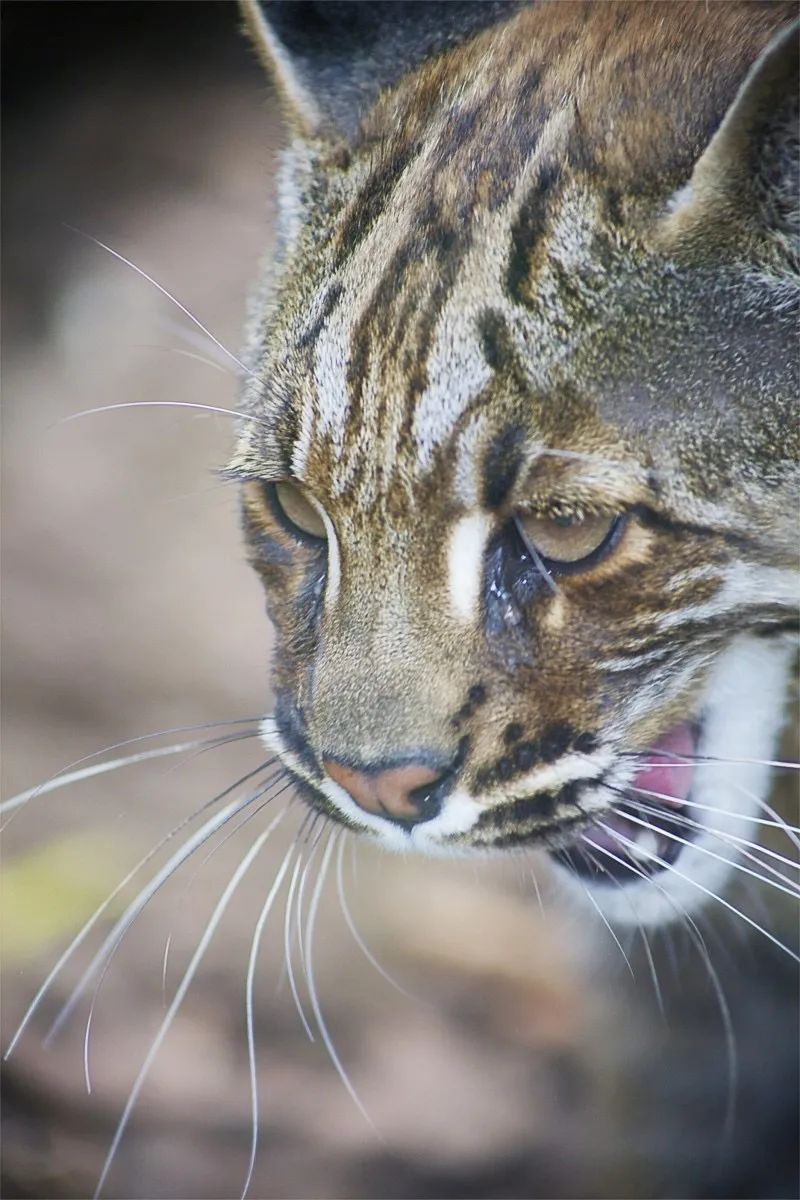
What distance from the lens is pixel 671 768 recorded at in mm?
1288

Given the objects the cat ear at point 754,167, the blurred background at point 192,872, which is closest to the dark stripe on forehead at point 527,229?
the cat ear at point 754,167

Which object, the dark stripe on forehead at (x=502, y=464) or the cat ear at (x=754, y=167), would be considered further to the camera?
the dark stripe on forehead at (x=502, y=464)

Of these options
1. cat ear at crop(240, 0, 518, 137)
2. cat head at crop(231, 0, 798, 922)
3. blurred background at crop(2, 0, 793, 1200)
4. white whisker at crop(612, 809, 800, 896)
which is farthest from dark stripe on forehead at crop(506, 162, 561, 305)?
white whisker at crop(612, 809, 800, 896)

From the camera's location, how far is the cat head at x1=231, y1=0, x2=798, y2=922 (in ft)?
3.58

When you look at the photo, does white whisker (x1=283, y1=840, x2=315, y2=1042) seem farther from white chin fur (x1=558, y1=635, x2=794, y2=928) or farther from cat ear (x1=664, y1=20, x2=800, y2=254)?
cat ear (x1=664, y1=20, x2=800, y2=254)

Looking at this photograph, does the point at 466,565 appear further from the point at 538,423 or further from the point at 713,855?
the point at 713,855

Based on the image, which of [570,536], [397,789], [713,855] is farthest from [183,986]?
[570,536]

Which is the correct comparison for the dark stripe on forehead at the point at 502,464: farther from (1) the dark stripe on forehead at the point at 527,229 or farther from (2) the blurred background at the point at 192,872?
(2) the blurred background at the point at 192,872

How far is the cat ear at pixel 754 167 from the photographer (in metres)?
0.95

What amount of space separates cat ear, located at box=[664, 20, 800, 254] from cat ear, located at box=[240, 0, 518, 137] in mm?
375

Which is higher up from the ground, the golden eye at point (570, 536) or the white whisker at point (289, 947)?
the golden eye at point (570, 536)

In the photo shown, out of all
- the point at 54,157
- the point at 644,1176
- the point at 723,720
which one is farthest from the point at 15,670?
the point at 644,1176

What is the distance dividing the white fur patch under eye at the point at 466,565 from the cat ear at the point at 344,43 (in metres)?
0.45

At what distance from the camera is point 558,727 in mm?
1161
